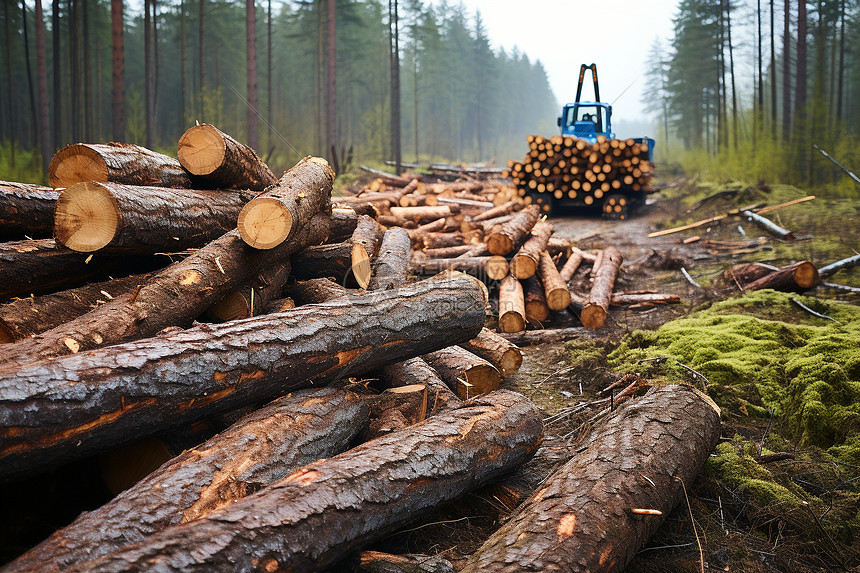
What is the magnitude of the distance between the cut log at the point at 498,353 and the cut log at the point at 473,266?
8.27ft

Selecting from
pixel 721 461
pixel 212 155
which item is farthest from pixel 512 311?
pixel 212 155

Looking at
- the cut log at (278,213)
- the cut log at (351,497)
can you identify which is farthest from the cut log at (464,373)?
the cut log at (278,213)

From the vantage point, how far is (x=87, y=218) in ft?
12.5

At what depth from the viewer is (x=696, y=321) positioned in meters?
6.41

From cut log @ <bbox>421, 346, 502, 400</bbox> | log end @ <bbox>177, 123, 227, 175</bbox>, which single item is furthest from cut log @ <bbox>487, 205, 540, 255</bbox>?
log end @ <bbox>177, 123, 227, 175</bbox>

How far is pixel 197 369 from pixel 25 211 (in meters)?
2.80

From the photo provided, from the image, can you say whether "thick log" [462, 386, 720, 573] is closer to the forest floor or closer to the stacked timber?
the forest floor

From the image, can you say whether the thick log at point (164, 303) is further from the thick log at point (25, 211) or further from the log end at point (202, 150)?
the thick log at point (25, 211)

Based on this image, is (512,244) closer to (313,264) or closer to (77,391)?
(313,264)

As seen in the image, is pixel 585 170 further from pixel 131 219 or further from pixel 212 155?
pixel 131 219

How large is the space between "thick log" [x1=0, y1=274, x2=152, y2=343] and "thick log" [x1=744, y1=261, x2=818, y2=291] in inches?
311

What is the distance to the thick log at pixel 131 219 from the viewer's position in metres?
3.78

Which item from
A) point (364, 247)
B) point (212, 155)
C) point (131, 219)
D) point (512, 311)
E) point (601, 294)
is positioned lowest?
point (512, 311)

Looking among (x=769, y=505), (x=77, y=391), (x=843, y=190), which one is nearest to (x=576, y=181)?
(x=843, y=190)
